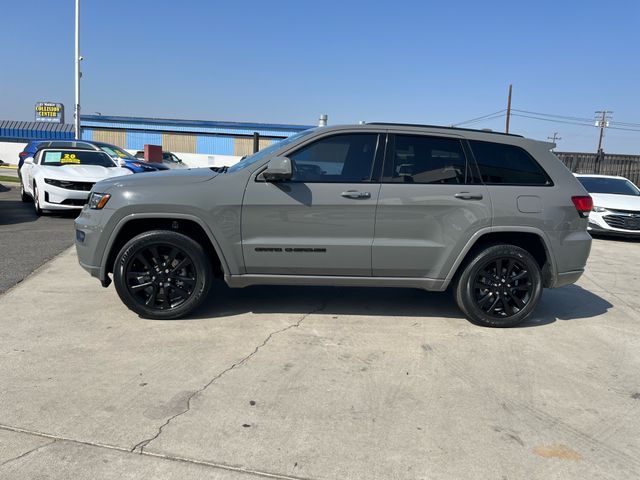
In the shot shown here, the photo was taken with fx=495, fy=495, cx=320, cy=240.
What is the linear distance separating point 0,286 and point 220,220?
2.87 meters

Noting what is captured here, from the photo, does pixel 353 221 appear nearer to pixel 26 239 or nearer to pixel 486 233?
pixel 486 233

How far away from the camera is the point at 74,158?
1102 cm

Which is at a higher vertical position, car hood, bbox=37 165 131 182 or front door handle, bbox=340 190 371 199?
front door handle, bbox=340 190 371 199

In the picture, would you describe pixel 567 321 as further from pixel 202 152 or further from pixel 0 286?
pixel 202 152

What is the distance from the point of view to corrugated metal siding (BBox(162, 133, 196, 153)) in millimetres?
49438

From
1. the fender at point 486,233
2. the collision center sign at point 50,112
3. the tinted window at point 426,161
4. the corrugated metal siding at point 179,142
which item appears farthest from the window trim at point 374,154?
the collision center sign at point 50,112

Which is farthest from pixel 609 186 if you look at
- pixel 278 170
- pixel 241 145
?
pixel 241 145

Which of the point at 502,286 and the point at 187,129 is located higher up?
the point at 187,129

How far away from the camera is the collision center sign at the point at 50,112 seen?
53344mm

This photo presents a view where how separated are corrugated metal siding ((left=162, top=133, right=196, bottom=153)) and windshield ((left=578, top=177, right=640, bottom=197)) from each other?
4337 centimetres

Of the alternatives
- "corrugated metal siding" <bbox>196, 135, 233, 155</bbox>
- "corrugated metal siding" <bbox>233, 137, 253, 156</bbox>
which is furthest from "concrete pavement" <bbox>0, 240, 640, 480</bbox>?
"corrugated metal siding" <bbox>196, 135, 233, 155</bbox>

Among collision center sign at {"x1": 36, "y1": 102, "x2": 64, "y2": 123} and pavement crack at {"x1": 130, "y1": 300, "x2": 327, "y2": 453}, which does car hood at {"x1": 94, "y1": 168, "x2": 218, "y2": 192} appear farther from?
collision center sign at {"x1": 36, "y1": 102, "x2": 64, "y2": 123}

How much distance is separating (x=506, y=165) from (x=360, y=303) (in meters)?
2.01

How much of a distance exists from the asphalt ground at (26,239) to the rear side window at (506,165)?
5071mm
